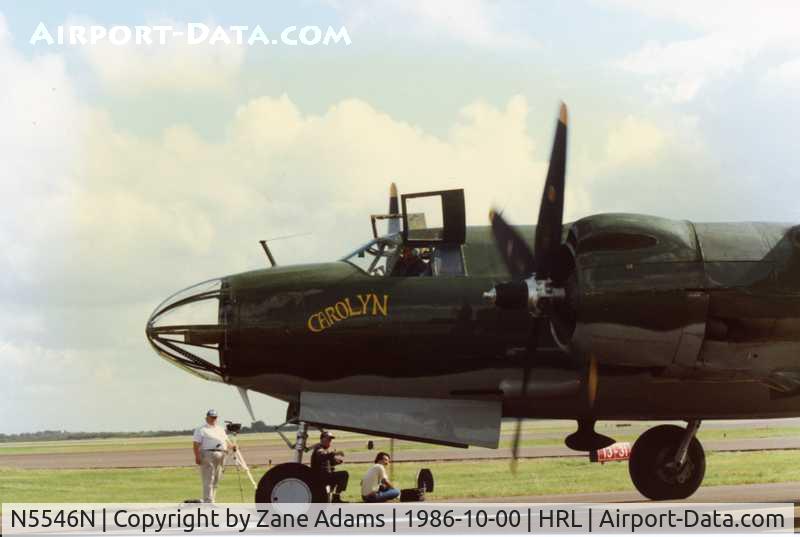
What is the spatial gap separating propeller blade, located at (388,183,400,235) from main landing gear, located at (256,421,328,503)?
423 centimetres

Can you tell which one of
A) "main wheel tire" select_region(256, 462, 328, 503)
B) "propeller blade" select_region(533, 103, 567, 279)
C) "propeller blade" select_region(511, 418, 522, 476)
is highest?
"propeller blade" select_region(533, 103, 567, 279)

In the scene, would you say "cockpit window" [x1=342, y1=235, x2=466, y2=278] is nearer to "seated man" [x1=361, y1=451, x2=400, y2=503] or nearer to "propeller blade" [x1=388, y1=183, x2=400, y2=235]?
"propeller blade" [x1=388, y1=183, x2=400, y2=235]

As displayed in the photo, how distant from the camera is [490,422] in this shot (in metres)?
17.6

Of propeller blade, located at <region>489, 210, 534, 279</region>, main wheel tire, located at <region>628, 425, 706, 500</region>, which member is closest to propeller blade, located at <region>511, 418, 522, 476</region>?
propeller blade, located at <region>489, 210, 534, 279</region>

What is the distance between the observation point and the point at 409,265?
1811 centimetres

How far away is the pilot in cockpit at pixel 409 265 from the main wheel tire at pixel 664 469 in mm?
5588

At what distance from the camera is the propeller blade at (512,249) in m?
17.6

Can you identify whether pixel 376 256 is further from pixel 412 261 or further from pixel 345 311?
pixel 345 311

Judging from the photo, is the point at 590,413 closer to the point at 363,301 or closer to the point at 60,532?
the point at 363,301

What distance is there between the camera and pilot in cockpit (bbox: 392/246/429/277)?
711 inches

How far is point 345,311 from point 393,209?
3.71m

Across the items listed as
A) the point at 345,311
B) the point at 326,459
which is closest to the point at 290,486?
the point at 326,459

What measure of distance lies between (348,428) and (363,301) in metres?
1.93

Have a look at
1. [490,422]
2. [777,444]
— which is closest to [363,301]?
[490,422]
